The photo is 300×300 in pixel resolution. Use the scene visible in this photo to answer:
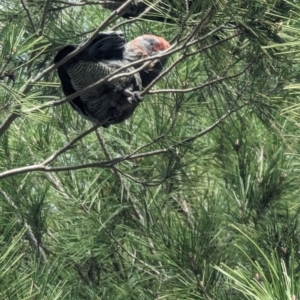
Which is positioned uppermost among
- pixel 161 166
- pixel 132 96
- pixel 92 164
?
pixel 132 96

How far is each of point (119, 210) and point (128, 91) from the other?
1.61 feet

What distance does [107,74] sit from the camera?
1.33 m

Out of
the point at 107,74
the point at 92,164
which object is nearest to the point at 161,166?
the point at 92,164

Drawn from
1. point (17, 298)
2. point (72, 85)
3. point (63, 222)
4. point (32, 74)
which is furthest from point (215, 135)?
point (17, 298)

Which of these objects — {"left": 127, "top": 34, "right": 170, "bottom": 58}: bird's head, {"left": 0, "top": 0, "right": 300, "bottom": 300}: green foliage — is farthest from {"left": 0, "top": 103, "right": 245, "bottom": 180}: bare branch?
{"left": 127, "top": 34, "right": 170, "bottom": 58}: bird's head

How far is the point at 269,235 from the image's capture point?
152 cm

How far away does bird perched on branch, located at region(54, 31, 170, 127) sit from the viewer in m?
1.29

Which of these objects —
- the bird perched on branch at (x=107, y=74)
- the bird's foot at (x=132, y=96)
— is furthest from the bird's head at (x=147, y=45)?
the bird's foot at (x=132, y=96)

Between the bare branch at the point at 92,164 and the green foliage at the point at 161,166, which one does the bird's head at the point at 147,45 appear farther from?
the bare branch at the point at 92,164

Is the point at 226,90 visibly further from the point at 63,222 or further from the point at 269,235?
the point at 63,222

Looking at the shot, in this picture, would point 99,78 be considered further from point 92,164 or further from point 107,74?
point 92,164

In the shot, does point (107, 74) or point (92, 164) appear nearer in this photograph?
point (107, 74)

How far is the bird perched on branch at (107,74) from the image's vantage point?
1.29 metres

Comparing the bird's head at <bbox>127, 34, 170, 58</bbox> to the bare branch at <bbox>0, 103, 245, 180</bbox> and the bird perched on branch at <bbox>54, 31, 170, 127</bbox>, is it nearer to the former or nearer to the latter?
the bird perched on branch at <bbox>54, 31, 170, 127</bbox>
